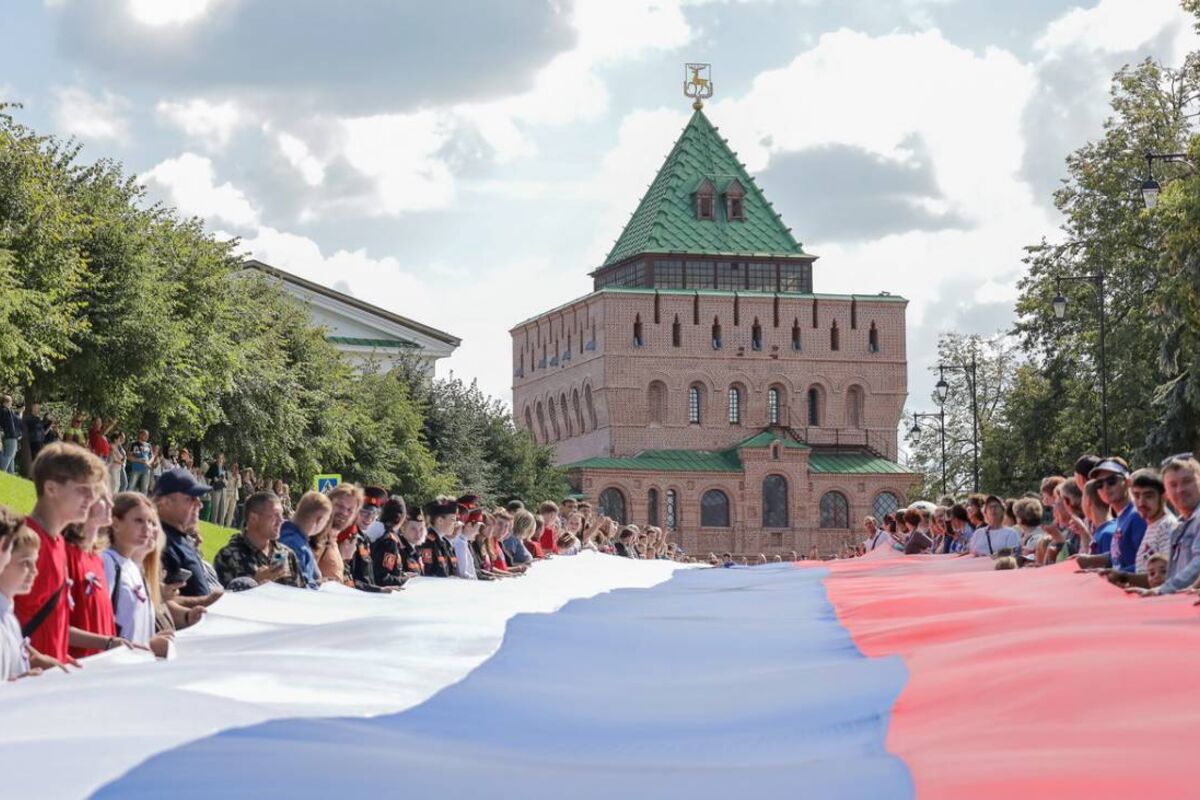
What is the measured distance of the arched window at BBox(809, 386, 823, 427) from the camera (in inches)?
5177

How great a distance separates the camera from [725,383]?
130 metres

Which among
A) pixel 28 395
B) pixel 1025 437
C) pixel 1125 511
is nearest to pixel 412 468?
pixel 1025 437

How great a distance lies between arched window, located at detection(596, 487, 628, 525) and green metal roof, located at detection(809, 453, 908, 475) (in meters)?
12.1

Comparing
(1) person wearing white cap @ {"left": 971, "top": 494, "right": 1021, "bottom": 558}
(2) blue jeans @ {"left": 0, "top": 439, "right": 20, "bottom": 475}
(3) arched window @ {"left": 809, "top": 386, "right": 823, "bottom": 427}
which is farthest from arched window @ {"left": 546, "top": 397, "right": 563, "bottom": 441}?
(1) person wearing white cap @ {"left": 971, "top": 494, "right": 1021, "bottom": 558}

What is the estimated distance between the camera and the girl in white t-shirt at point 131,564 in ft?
35.0

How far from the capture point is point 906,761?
7.85 metres

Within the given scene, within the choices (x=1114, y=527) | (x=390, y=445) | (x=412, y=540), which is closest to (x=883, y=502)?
(x=390, y=445)

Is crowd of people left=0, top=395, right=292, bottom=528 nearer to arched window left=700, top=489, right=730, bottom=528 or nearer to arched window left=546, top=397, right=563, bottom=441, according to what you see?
arched window left=700, top=489, right=730, bottom=528

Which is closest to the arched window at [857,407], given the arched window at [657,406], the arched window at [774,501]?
the arched window at [774,501]

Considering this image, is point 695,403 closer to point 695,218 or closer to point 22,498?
point 695,218

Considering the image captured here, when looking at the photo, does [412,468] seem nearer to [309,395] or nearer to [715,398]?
[309,395]

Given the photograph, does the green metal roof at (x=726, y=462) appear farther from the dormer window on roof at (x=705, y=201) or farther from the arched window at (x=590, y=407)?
the dormer window on roof at (x=705, y=201)

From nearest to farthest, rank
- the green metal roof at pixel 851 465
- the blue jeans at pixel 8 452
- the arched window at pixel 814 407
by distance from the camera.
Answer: the blue jeans at pixel 8 452, the green metal roof at pixel 851 465, the arched window at pixel 814 407

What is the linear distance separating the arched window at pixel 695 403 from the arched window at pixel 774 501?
589 cm
